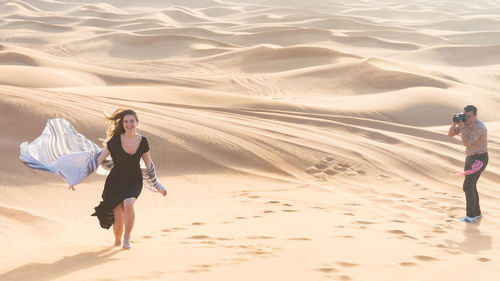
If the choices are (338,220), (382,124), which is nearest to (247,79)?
(382,124)

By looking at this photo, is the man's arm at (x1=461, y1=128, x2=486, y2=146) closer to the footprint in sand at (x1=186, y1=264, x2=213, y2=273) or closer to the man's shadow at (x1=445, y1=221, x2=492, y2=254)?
the man's shadow at (x1=445, y1=221, x2=492, y2=254)

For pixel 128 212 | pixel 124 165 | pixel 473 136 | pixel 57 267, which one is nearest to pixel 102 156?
pixel 124 165

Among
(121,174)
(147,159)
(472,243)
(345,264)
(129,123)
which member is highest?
(129,123)

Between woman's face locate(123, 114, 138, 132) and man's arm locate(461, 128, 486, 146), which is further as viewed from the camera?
man's arm locate(461, 128, 486, 146)

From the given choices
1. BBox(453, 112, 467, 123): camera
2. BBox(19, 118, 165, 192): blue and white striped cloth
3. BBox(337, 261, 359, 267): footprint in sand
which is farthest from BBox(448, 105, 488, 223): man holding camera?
BBox(19, 118, 165, 192): blue and white striped cloth

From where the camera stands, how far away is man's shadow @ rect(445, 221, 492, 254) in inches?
274

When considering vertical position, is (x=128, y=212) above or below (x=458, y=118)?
below

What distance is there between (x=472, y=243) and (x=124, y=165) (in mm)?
3590

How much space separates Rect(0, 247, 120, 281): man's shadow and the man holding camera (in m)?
4.02

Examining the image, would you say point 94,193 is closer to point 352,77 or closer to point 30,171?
point 30,171

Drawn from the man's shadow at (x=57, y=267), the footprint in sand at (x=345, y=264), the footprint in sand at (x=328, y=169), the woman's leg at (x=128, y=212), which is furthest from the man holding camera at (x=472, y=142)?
the man's shadow at (x=57, y=267)

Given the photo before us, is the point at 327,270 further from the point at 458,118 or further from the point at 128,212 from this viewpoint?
the point at 458,118

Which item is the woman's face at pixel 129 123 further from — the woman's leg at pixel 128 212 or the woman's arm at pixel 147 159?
the woman's leg at pixel 128 212

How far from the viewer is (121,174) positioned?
6.08 meters
